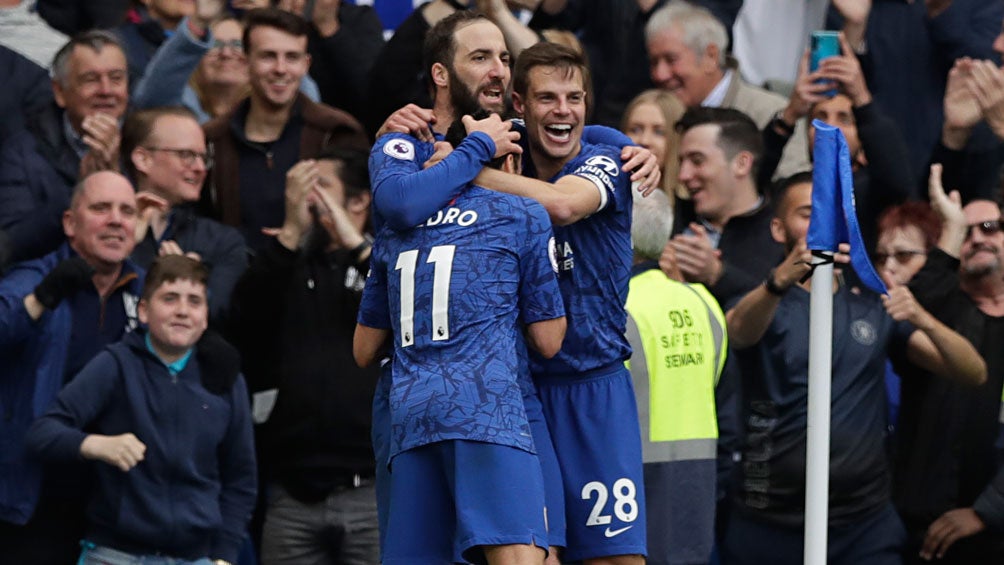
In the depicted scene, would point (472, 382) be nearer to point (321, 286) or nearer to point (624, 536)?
point (624, 536)

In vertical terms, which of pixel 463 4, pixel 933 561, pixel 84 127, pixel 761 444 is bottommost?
pixel 933 561

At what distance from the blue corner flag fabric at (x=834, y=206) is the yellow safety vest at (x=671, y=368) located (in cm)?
182

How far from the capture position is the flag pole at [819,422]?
7.07 meters

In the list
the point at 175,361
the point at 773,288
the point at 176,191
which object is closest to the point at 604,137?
the point at 773,288

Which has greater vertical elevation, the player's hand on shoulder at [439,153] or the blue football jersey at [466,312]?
the player's hand on shoulder at [439,153]

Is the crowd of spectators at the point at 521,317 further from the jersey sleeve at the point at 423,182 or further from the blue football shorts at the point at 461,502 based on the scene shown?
→ the blue football shorts at the point at 461,502

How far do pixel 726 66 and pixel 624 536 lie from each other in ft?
16.4

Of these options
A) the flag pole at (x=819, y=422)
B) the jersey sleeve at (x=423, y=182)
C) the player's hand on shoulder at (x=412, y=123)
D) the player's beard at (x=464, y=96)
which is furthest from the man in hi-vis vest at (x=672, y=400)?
the jersey sleeve at (x=423, y=182)

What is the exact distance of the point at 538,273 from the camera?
7180 mm

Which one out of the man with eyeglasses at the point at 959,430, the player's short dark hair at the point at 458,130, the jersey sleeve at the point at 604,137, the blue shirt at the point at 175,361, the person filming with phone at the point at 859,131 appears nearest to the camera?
the player's short dark hair at the point at 458,130

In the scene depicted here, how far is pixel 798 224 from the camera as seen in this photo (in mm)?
9906

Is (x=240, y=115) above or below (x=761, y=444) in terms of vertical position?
above

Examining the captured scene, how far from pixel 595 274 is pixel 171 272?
8.64ft

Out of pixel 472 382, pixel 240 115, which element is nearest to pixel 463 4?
pixel 240 115
